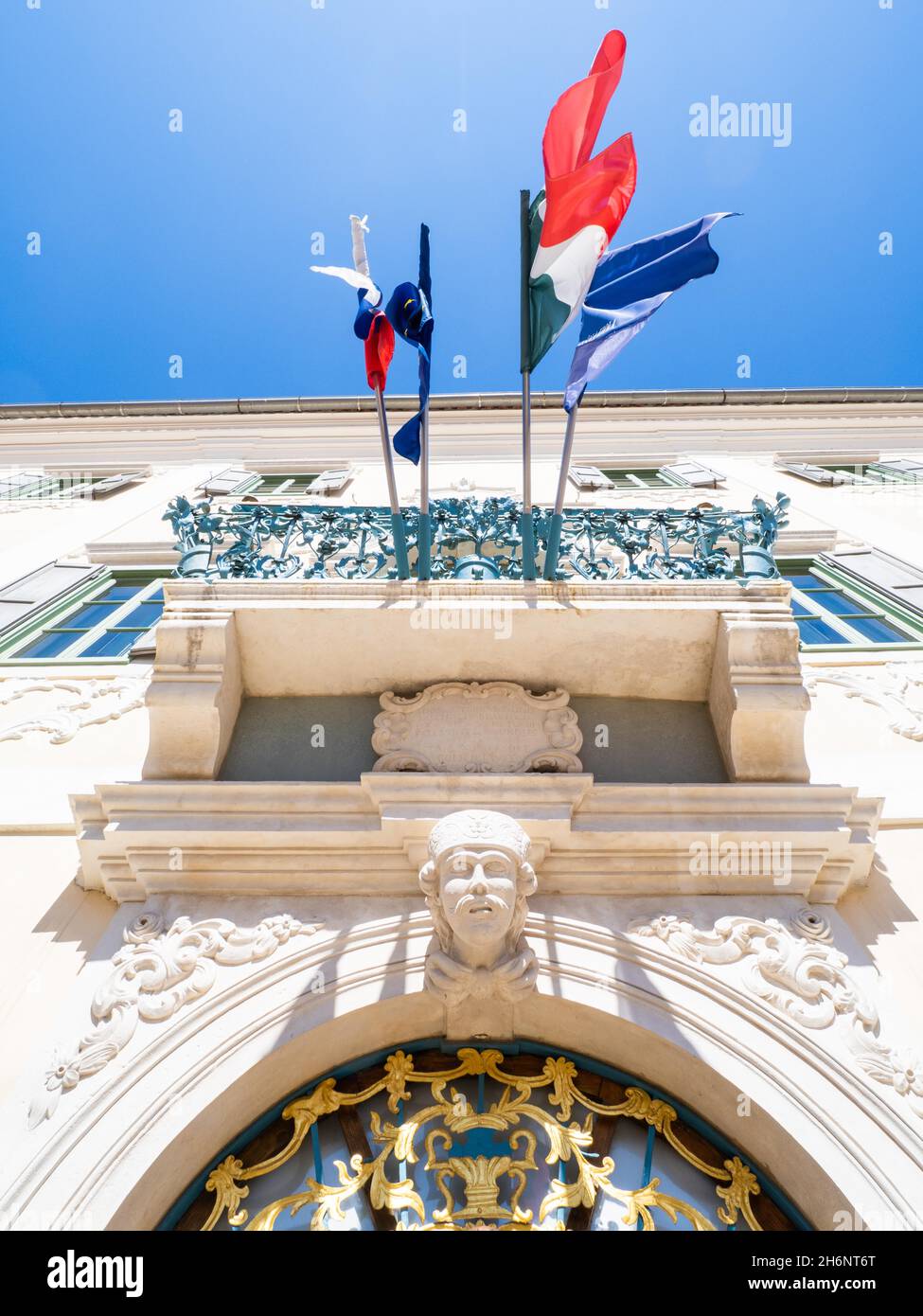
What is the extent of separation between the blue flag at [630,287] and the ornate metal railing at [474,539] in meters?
1.06

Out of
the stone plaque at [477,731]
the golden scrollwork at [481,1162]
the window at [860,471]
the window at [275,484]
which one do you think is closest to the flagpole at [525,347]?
the stone plaque at [477,731]

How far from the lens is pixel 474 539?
614 cm

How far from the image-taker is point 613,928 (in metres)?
4.13

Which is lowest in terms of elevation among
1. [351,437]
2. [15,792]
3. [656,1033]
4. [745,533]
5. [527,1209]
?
[527,1209]

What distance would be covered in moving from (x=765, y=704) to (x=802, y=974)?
1.48m

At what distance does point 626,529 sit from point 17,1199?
5229 mm

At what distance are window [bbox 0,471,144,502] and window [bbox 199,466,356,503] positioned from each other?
151cm

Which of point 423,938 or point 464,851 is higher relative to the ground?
point 464,851

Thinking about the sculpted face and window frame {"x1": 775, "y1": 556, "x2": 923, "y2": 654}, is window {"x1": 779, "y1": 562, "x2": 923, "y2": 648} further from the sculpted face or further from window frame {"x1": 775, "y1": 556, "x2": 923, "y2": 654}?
the sculpted face

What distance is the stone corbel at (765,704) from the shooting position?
4.57m

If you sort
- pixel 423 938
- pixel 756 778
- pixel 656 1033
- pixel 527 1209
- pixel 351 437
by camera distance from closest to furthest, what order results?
pixel 527 1209, pixel 656 1033, pixel 423 938, pixel 756 778, pixel 351 437
